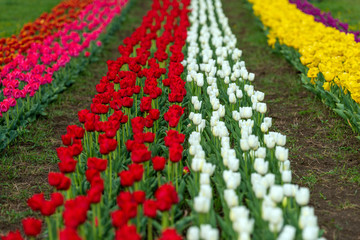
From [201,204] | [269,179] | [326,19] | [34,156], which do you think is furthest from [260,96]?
[326,19]

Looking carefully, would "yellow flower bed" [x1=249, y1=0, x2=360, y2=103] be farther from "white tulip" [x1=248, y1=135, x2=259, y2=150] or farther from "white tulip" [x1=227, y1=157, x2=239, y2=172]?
"white tulip" [x1=227, y1=157, x2=239, y2=172]

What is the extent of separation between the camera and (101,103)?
4438 mm

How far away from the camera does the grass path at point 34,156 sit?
3781 millimetres

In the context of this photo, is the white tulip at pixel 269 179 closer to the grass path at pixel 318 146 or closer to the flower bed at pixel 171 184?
the flower bed at pixel 171 184

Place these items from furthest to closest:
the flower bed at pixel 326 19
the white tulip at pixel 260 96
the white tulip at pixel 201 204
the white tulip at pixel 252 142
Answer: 1. the flower bed at pixel 326 19
2. the white tulip at pixel 260 96
3. the white tulip at pixel 252 142
4. the white tulip at pixel 201 204

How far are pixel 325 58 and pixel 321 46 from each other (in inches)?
22.6

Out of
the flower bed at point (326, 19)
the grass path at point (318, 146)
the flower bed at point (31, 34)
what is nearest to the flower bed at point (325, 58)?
the grass path at point (318, 146)

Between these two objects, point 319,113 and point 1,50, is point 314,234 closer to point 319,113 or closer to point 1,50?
point 319,113

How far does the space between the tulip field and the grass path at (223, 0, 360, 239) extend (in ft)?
0.05

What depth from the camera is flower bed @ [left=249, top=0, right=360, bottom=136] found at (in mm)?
4949

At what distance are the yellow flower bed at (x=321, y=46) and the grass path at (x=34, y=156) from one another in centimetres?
303

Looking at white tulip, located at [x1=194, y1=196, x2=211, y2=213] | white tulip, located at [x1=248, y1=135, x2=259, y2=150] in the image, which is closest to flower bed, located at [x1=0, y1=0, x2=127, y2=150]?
white tulip, located at [x1=248, y1=135, x2=259, y2=150]

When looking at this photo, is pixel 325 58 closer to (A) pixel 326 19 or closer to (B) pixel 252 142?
(B) pixel 252 142

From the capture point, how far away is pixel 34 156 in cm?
468
